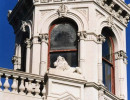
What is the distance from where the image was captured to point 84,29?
937 inches

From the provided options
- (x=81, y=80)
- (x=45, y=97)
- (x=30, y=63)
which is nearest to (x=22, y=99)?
(x=45, y=97)

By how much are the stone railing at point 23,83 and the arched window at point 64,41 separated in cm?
318

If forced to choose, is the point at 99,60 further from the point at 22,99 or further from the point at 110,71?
the point at 22,99

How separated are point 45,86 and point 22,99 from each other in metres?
1.14

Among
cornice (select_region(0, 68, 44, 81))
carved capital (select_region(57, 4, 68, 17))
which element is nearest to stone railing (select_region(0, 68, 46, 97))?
cornice (select_region(0, 68, 44, 81))

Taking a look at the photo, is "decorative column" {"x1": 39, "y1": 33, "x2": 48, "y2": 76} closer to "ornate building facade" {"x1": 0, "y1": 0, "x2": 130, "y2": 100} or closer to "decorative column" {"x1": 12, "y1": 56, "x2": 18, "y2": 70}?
"ornate building facade" {"x1": 0, "y1": 0, "x2": 130, "y2": 100}

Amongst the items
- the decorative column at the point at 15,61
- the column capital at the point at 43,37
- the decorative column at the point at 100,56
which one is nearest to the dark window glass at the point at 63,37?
the column capital at the point at 43,37

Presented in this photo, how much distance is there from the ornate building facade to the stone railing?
24cm

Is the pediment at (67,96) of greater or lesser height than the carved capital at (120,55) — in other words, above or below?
below

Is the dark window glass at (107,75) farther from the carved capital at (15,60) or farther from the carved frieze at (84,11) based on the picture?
the carved capital at (15,60)

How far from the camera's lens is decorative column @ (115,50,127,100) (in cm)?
2459

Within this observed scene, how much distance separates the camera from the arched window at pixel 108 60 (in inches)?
966

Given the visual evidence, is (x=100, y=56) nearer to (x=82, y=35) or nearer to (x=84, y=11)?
(x=82, y=35)

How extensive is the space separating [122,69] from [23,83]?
6630 mm
